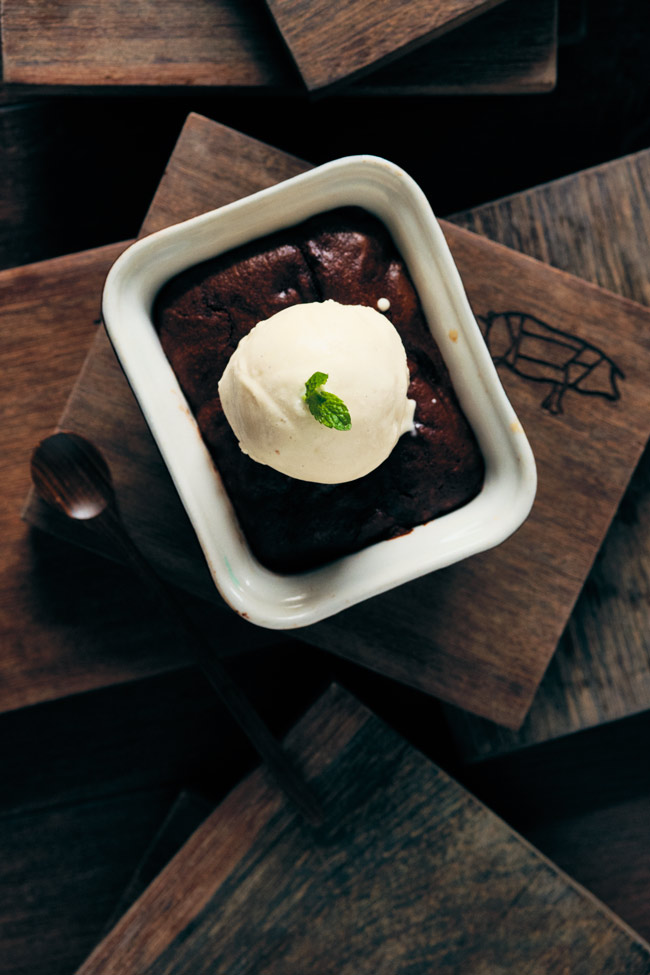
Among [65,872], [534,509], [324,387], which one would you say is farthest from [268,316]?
[65,872]

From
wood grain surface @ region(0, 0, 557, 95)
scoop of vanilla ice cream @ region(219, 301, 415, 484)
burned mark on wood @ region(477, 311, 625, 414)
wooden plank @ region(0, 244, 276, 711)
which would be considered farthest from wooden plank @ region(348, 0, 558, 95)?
wooden plank @ region(0, 244, 276, 711)

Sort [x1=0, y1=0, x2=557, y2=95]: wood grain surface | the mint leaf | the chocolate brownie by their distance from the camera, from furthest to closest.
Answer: [x1=0, y1=0, x2=557, y2=95]: wood grain surface → the chocolate brownie → the mint leaf

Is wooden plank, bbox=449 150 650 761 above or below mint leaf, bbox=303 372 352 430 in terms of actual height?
below

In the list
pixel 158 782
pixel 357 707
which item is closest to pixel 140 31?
pixel 357 707

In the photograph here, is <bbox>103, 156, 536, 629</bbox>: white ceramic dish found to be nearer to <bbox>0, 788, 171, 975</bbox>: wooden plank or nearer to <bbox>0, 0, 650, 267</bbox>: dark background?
<bbox>0, 0, 650, 267</bbox>: dark background

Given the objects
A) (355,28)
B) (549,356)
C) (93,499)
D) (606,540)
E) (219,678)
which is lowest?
(606,540)

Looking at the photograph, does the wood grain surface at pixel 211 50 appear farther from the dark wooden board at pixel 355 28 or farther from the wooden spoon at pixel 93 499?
the wooden spoon at pixel 93 499

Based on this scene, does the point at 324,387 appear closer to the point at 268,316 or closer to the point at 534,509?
the point at 268,316
